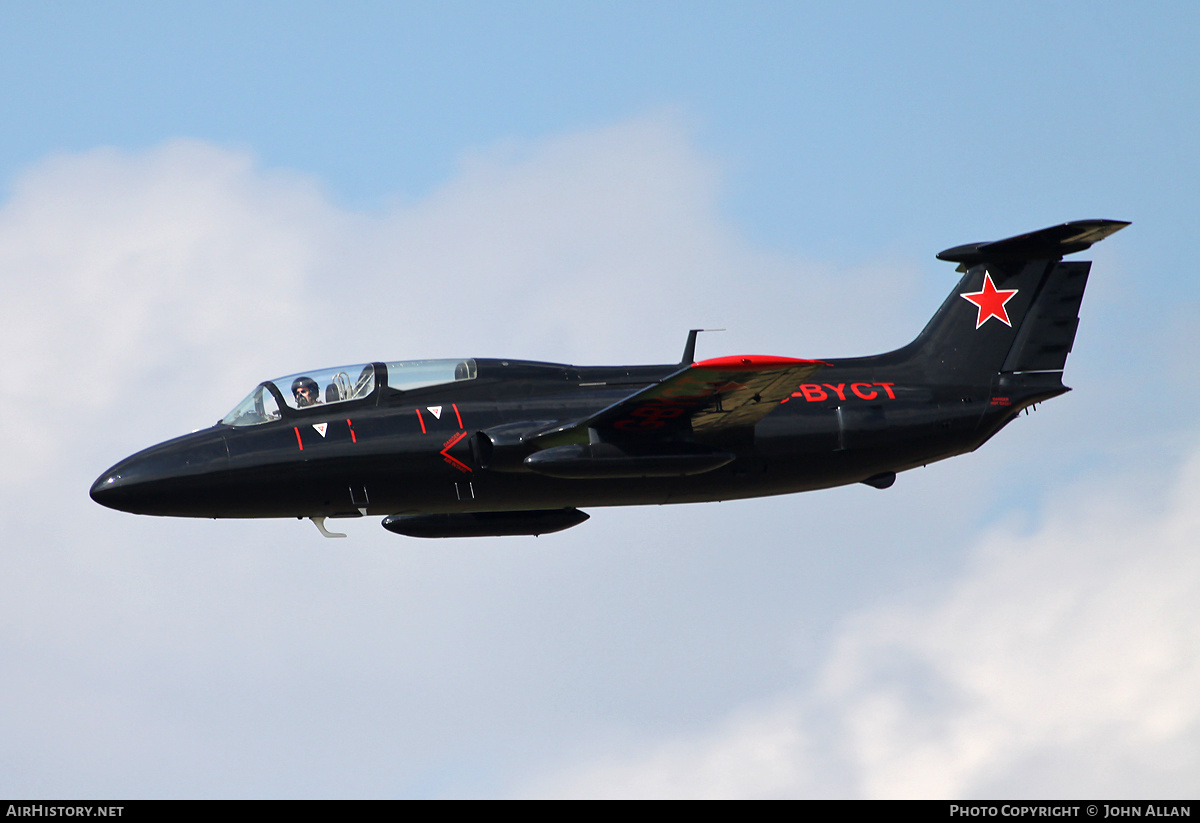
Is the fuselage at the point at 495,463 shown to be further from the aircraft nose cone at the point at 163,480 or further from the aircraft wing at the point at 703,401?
the aircraft wing at the point at 703,401

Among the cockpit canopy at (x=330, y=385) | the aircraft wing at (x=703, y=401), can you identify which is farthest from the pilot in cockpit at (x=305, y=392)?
the aircraft wing at (x=703, y=401)

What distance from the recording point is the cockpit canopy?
82.8ft

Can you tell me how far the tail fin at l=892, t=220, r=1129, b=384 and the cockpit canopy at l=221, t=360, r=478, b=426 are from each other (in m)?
9.03

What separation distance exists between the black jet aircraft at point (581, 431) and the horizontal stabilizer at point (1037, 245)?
0.04 meters

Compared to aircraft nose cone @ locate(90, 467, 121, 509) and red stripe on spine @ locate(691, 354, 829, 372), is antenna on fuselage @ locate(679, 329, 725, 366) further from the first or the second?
aircraft nose cone @ locate(90, 467, 121, 509)

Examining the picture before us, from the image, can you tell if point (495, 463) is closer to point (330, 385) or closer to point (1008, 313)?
point (330, 385)

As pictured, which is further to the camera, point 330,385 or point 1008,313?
point 1008,313

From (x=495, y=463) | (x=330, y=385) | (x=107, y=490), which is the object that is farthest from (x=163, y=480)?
(x=495, y=463)

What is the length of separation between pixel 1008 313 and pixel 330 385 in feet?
42.5

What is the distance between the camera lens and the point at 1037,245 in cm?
2884

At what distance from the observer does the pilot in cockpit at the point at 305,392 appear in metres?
25.2
